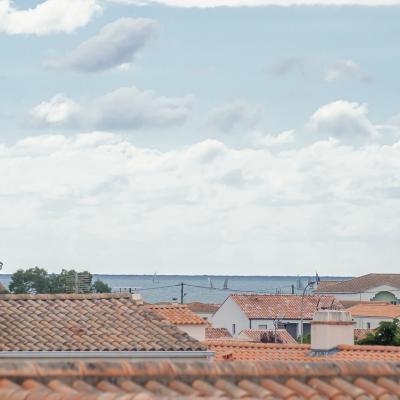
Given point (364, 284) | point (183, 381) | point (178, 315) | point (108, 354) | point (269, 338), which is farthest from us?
point (364, 284)

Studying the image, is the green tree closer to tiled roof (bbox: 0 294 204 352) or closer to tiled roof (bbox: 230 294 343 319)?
tiled roof (bbox: 230 294 343 319)

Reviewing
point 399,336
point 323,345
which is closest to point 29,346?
point 323,345

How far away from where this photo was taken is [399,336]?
155ft

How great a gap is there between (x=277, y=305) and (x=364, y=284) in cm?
5411

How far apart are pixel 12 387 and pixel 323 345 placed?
23.9 meters

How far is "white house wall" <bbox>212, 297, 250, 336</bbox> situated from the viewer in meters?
110

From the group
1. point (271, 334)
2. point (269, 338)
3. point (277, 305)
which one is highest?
point (277, 305)

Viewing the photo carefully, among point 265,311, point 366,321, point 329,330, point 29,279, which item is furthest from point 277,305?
point 329,330

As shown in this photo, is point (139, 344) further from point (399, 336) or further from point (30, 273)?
point (30, 273)

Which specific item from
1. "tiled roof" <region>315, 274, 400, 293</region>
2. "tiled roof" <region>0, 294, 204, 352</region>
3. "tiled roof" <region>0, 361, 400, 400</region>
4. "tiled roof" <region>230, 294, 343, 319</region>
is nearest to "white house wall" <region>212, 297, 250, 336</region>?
"tiled roof" <region>230, 294, 343, 319</region>

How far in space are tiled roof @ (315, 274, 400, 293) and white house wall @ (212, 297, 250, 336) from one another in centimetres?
4863

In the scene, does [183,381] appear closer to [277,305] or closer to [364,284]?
[277,305]

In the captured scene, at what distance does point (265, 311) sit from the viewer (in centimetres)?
11038

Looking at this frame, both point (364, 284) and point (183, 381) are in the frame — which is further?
point (364, 284)
